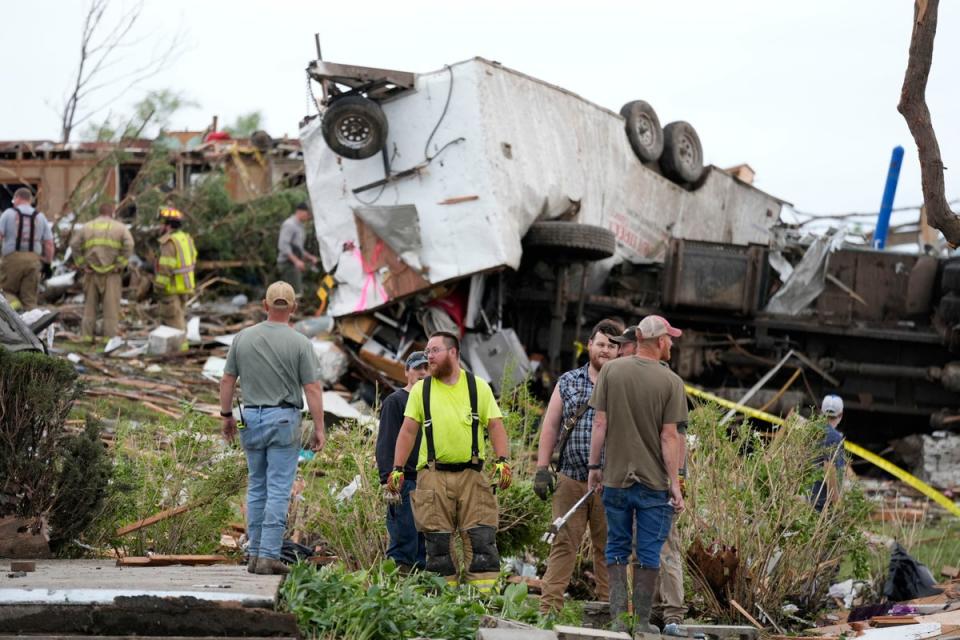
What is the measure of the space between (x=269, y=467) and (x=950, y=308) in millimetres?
9940

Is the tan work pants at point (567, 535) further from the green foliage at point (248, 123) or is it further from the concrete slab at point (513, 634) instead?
the green foliage at point (248, 123)

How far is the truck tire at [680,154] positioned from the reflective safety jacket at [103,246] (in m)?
6.68

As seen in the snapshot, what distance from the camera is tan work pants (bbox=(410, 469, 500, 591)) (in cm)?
741

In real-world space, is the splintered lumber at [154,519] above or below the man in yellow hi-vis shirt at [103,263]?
below

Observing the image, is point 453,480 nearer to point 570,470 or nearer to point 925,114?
point 570,470

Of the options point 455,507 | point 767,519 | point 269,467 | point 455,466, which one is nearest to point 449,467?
point 455,466

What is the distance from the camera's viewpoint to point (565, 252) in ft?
48.2

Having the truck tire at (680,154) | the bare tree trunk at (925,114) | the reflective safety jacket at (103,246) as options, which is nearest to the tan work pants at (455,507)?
the bare tree trunk at (925,114)

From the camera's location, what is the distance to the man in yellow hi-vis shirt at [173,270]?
16391 mm

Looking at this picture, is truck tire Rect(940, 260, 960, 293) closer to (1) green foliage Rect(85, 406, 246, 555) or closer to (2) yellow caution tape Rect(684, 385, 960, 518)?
(2) yellow caution tape Rect(684, 385, 960, 518)

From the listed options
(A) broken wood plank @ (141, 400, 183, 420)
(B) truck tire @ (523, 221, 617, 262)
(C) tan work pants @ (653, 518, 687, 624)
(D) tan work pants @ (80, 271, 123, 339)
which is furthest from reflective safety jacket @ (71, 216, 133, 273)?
(C) tan work pants @ (653, 518, 687, 624)

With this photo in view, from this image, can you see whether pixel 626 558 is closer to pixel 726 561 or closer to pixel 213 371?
pixel 726 561

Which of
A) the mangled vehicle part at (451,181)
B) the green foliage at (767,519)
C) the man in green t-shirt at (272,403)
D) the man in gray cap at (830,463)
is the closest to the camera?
the man in green t-shirt at (272,403)

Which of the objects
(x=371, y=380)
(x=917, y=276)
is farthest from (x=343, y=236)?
(x=917, y=276)
